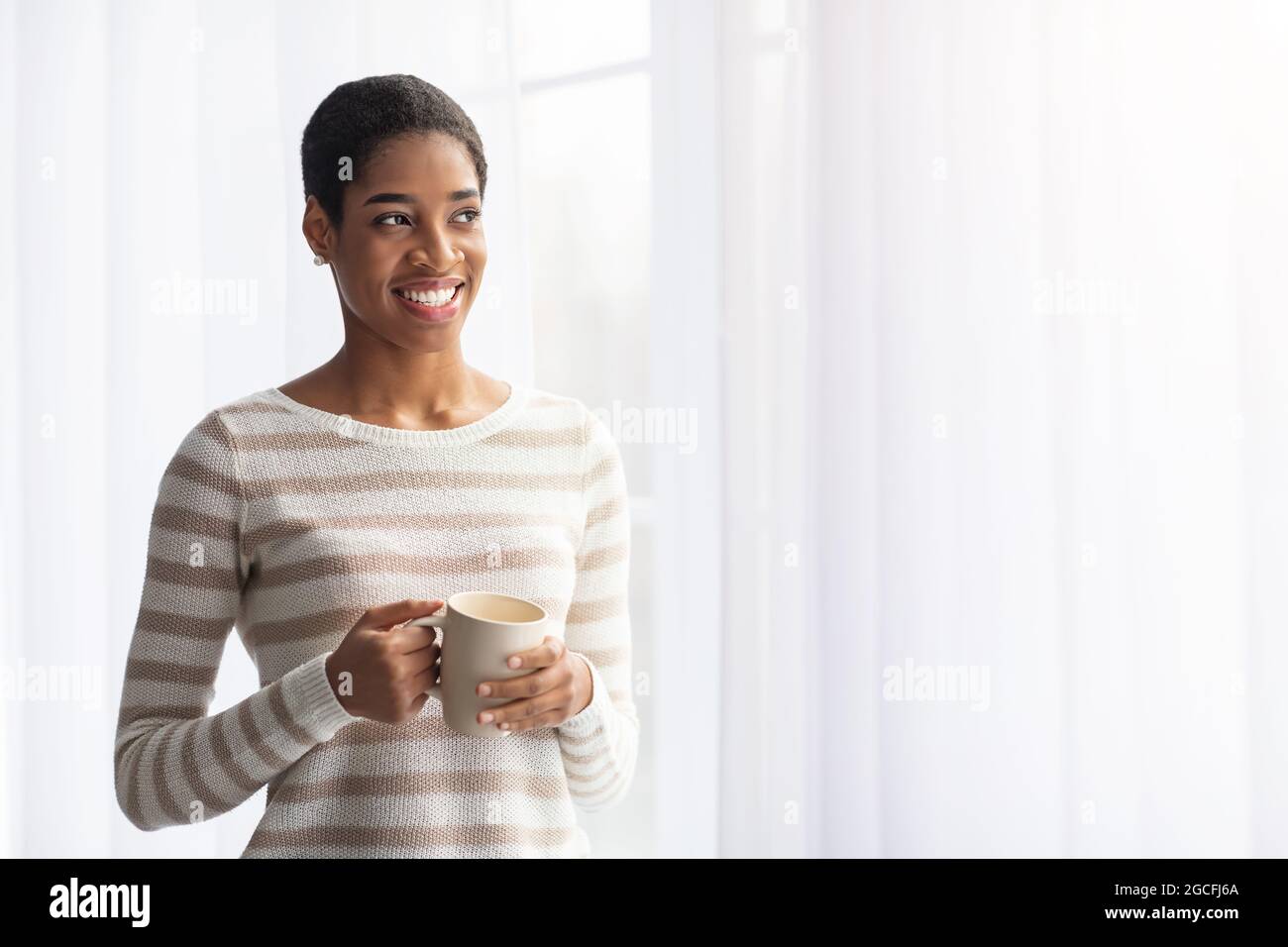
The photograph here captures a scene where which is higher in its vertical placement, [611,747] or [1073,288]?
[1073,288]

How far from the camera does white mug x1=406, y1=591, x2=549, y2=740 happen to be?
29.6 inches

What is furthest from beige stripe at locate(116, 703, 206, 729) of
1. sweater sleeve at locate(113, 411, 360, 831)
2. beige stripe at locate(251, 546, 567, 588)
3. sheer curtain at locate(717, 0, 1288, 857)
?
sheer curtain at locate(717, 0, 1288, 857)

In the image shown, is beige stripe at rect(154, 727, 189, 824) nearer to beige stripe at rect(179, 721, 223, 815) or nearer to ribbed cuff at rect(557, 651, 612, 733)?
beige stripe at rect(179, 721, 223, 815)

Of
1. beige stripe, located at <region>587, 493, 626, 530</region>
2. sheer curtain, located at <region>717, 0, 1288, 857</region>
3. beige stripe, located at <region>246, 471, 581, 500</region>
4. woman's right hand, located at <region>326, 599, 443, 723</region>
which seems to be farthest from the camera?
sheer curtain, located at <region>717, 0, 1288, 857</region>

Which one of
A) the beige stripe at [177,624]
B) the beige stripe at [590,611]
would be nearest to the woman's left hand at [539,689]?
the beige stripe at [590,611]

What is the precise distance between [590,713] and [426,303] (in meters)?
0.32

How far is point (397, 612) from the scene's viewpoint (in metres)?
0.77

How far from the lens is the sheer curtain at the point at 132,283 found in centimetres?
160

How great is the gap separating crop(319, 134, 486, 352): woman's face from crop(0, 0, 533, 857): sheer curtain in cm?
70
